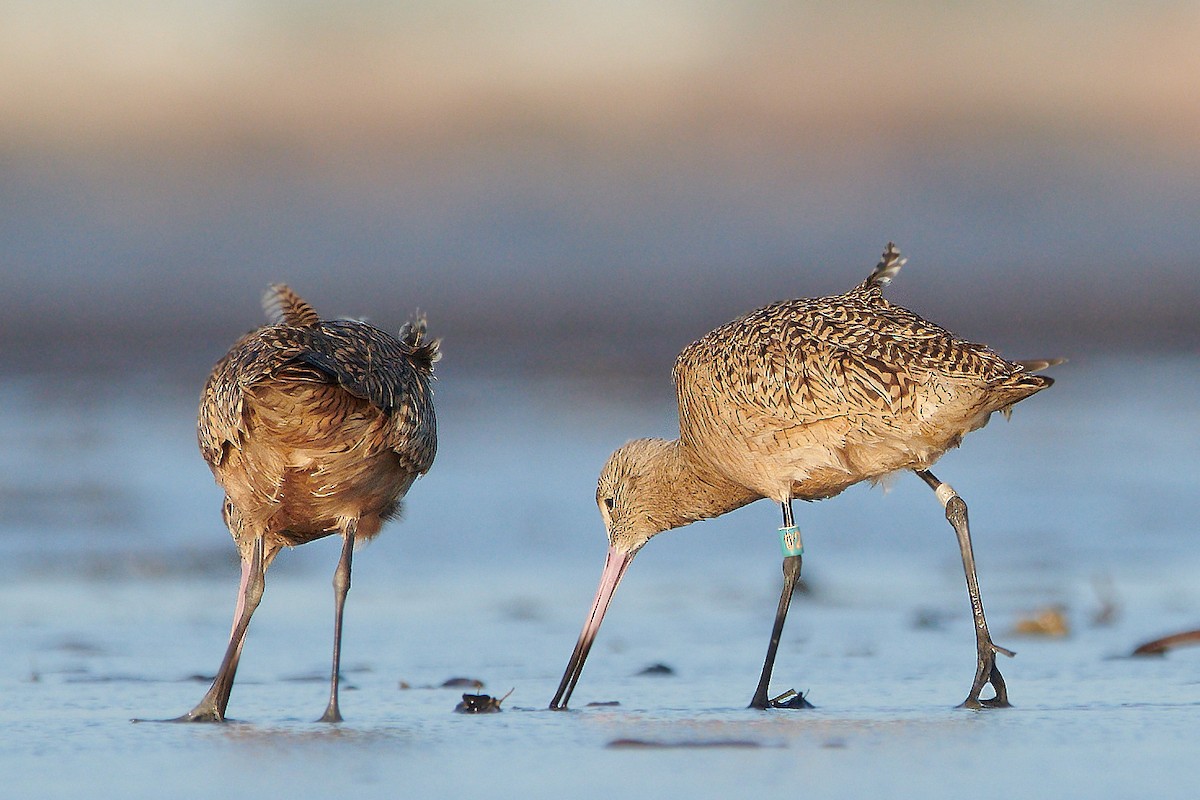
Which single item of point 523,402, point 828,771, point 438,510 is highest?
point 523,402

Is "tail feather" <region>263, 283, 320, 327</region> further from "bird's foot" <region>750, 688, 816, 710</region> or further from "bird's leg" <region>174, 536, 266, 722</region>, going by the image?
"bird's foot" <region>750, 688, 816, 710</region>

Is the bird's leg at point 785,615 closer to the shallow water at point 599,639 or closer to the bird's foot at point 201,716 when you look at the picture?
the shallow water at point 599,639

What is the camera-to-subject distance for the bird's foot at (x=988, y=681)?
5570mm

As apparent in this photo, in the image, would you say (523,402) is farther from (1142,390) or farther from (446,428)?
(1142,390)

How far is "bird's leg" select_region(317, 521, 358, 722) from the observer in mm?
5477

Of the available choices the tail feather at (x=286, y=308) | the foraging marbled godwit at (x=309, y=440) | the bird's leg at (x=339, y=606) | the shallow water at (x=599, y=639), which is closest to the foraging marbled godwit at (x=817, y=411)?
the shallow water at (x=599, y=639)

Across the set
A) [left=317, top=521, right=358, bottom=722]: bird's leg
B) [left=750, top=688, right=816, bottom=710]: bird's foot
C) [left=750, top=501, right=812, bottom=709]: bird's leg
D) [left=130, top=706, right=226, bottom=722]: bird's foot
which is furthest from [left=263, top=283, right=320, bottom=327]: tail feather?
[left=750, top=688, right=816, bottom=710]: bird's foot

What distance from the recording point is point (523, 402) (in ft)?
57.0

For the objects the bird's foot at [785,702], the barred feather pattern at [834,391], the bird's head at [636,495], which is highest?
the barred feather pattern at [834,391]

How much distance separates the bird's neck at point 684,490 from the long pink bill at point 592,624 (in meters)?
0.23

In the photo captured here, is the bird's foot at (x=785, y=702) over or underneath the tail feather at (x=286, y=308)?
underneath

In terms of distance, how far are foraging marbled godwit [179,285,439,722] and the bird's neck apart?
107 centimetres

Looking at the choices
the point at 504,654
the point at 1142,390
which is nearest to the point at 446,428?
the point at 1142,390

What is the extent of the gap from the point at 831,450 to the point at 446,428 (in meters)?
9.05
